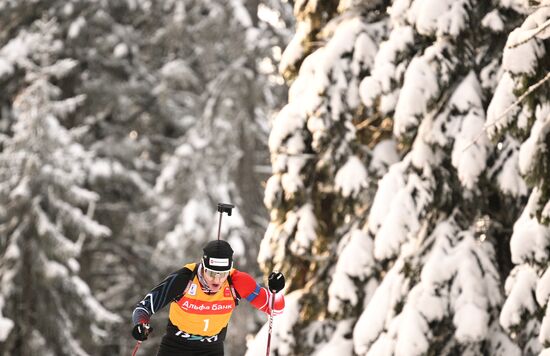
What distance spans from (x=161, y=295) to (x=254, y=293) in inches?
31.1

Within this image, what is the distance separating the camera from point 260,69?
23000 mm

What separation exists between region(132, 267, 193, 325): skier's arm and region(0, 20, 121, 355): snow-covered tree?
11.4m

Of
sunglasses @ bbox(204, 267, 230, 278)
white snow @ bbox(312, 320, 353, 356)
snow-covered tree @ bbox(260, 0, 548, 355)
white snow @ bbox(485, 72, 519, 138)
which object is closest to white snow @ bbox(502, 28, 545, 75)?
snow-covered tree @ bbox(260, 0, 548, 355)

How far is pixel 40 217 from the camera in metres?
18.5

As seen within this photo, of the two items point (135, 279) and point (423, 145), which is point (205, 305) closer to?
point (423, 145)

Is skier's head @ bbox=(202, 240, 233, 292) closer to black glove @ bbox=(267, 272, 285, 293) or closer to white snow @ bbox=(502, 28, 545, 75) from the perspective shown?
black glove @ bbox=(267, 272, 285, 293)

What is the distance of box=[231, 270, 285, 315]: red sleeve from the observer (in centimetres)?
729

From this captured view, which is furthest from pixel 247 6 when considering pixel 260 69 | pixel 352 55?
pixel 352 55

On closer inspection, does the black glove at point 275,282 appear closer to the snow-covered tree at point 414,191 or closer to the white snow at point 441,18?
the snow-covered tree at point 414,191

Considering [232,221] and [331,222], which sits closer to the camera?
[331,222]

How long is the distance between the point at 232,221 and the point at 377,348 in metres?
13.7

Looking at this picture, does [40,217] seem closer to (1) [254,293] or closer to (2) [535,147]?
(1) [254,293]

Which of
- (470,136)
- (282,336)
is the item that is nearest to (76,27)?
(282,336)

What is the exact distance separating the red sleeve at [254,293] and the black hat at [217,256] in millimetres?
485
